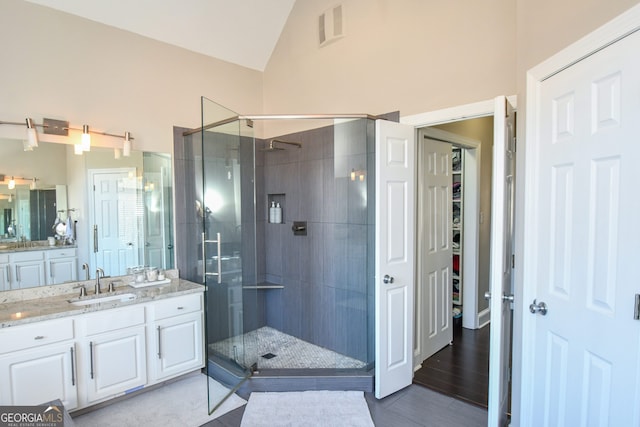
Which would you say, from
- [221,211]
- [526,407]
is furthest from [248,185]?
[526,407]

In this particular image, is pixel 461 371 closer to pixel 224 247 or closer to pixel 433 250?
pixel 433 250

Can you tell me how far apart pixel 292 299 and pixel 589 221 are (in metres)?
3.00

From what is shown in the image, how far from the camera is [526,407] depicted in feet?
6.11

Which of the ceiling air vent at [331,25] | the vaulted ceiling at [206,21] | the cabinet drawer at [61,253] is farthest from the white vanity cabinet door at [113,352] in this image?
the ceiling air vent at [331,25]

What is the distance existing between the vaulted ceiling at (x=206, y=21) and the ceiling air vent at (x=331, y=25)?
1.95 feet

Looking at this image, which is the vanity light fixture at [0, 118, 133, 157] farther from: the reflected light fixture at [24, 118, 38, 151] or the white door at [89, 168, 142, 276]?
the white door at [89, 168, 142, 276]

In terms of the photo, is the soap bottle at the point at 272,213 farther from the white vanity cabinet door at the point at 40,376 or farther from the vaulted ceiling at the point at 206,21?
the white vanity cabinet door at the point at 40,376

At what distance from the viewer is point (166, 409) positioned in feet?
8.54

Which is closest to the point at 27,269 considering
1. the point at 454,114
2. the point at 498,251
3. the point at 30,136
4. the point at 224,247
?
the point at 30,136

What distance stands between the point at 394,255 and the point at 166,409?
6.97ft

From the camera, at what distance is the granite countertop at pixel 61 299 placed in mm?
2234

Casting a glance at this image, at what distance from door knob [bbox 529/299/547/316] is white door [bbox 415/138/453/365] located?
127 centimetres

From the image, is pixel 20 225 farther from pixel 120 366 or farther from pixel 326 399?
pixel 326 399

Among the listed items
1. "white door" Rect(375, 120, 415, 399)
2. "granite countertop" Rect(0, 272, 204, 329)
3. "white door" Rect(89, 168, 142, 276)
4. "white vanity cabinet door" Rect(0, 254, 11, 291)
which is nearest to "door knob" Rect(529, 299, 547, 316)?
"white door" Rect(375, 120, 415, 399)
